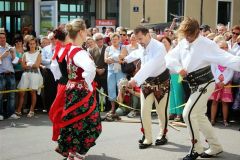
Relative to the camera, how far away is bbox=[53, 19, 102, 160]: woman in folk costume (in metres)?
5.38

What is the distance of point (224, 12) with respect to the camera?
2444 centimetres

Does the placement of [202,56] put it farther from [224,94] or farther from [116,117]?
[116,117]

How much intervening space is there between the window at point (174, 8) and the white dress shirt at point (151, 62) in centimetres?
1515

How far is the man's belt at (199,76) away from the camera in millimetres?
5652

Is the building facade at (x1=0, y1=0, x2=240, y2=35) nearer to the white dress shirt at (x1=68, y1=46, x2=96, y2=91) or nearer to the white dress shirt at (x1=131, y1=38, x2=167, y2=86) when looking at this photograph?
the white dress shirt at (x1=131, y1=38, x2=167, y2=86)

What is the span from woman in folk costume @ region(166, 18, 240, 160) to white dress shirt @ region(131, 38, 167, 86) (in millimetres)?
→ 335

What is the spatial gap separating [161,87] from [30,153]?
2.10 metres

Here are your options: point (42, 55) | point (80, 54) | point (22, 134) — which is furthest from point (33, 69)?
point (80, 54)

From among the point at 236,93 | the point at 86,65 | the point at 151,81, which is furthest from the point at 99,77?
the point at 86,65

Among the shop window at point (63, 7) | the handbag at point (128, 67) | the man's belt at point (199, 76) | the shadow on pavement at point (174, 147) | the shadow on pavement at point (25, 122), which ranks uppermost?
the shop window at point (63, 7)

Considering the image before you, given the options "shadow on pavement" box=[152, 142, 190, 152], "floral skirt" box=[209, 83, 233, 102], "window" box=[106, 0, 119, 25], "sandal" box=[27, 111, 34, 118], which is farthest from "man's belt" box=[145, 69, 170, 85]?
"window" box=[106, 0, 119, 25]

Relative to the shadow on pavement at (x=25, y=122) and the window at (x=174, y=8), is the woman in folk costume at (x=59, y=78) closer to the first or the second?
the shadow on pavement at (x=25, y=122)

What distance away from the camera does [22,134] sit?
7.50m

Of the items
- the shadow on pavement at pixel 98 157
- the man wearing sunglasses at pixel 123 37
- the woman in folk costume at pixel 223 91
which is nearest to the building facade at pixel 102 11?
the man wearing sunglasses at pixel 123 37
